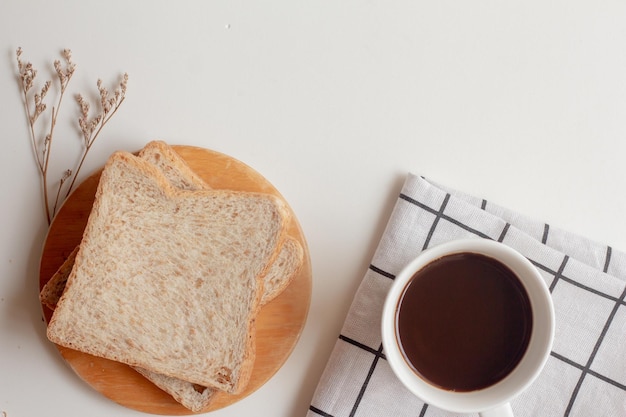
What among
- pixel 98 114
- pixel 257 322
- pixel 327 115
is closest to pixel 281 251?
pixel 257 322

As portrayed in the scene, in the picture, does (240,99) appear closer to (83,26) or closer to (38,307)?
(83,26)

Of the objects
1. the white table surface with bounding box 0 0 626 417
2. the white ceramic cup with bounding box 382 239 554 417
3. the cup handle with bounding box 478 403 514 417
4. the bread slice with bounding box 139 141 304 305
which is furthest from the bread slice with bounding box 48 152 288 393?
the cup handle with bounding box 478 403 514 417

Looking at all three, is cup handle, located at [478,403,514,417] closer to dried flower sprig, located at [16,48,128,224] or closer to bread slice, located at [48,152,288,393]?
bread slice, located at [48,152,288,393]

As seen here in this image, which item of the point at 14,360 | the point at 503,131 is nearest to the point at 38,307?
the point at 14,360

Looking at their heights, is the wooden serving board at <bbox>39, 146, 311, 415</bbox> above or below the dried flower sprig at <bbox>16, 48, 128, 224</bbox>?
below

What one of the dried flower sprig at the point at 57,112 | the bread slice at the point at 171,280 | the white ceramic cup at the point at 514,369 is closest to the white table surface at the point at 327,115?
the dried flower sprig at the point at 57,112

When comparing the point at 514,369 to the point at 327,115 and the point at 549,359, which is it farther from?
the point at 327,115
